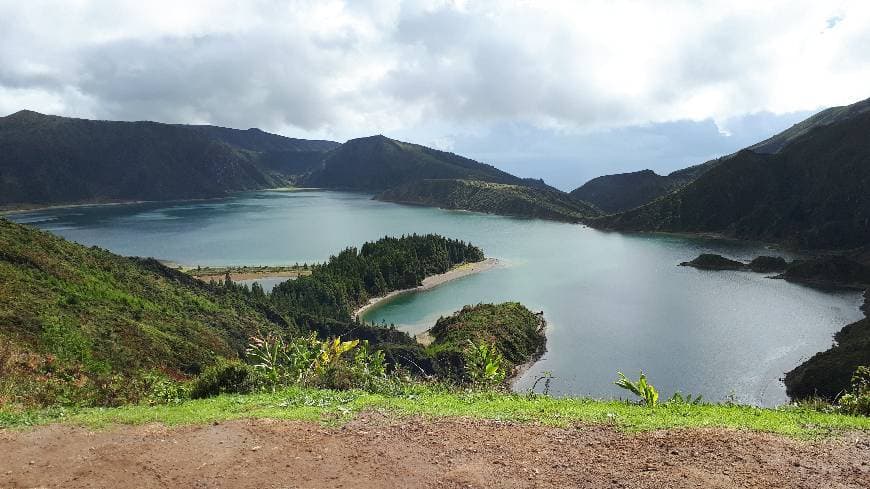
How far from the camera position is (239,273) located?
120562mm

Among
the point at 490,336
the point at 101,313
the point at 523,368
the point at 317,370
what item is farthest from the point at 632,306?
the point at 317,370

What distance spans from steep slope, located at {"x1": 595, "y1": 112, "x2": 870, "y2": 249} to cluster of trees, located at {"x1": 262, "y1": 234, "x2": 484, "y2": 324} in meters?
81.4

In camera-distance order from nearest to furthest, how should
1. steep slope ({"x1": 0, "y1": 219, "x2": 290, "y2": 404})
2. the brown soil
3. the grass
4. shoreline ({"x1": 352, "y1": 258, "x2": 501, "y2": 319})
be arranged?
the brown soil
the grass
steep slope ({"x1": 0, "y1": 219, "x2": 290, "y2": 404})
shoreline ({"x1": 352, "y1": 258, "x2": 501, "y2": 319})

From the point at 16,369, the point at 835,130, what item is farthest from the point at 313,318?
the point at 835,130

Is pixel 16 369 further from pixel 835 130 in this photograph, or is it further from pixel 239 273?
pixel 835 130

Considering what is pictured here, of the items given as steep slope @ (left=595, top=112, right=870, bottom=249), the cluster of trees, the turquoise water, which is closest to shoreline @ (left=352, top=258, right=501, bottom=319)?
the cluster of trees

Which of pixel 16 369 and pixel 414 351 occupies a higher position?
pixel 16 369

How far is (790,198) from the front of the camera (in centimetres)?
16825

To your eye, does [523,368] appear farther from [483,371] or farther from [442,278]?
[442,278]

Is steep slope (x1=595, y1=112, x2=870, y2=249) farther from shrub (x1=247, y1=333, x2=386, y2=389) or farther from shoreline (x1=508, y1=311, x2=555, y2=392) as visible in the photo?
shrub (x1=247, y1=333, x2=386, y2=389)

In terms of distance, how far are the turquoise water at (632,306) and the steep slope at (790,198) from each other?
528 inches

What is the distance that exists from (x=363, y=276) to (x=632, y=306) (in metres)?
45.9

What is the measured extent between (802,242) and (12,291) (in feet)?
Answer: 534

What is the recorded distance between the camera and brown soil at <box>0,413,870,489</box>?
13.7m
